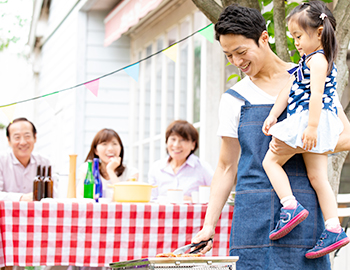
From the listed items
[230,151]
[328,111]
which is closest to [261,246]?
[230,151]

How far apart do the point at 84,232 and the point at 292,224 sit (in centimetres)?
149

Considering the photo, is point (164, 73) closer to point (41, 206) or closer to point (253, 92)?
point (41, 206)

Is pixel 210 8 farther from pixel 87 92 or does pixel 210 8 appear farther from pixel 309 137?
pixel 87 92

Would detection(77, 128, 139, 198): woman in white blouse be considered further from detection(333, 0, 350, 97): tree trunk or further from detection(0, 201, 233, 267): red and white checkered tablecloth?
detection(333, 0, 350, 97): tree trunk

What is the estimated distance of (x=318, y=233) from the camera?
5.25 feet

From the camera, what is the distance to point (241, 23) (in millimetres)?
1665

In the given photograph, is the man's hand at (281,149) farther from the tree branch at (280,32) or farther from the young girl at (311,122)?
the tree branch at (280,32)

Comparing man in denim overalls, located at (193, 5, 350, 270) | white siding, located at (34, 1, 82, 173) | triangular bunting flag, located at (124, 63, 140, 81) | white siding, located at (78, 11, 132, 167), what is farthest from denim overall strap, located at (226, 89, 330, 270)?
white siding, located at (78, 11, 132, 167)

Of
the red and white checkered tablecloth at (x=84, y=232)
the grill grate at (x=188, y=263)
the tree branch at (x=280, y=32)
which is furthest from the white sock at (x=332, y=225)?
the red and white checkered tablecloth at (x=84, y=232)

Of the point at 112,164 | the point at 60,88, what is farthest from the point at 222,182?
the point at 60,88

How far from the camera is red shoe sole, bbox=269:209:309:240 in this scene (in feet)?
4.98

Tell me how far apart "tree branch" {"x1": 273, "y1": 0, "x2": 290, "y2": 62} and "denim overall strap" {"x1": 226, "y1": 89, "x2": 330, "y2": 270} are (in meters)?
0.56

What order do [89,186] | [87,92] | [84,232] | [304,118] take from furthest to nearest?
1. [87,92]
2. [89,186]
3. [84,232]
4. [304,118]

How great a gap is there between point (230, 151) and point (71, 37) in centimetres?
549
